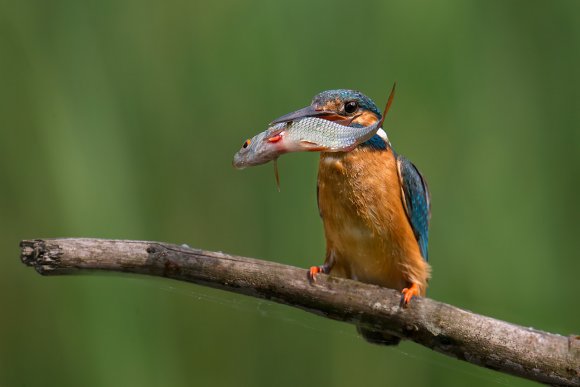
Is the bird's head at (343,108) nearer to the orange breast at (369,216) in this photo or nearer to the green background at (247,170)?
the orange breast at (369,216)

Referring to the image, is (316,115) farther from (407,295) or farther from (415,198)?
(407,295)

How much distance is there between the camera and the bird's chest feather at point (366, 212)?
230 cm

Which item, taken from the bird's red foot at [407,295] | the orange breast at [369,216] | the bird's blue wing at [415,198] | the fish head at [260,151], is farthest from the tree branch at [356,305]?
the bird's blue wing at [415,198]

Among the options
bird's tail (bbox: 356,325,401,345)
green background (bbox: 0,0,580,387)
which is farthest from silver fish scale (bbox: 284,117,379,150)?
green background (bbox: 0,0,580,387)

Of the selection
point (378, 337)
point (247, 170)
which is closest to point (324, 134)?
point (378, 337)

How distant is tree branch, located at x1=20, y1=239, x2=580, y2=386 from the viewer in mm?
1744

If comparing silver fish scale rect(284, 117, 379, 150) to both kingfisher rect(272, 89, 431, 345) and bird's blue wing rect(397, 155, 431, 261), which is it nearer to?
kingfisher rect(272, 89, 431, 345)

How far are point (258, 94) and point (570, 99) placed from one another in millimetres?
1229

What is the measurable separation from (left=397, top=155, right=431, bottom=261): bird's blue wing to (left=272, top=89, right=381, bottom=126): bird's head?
0.18 m

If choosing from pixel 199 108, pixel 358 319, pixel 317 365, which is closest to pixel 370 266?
pixel 358 319

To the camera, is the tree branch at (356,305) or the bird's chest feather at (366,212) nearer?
the tree branch at (356,305)

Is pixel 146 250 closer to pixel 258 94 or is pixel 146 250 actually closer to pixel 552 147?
pixel 258 94

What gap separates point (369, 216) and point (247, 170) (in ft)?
2.50

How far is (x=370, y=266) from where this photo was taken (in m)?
2.38
